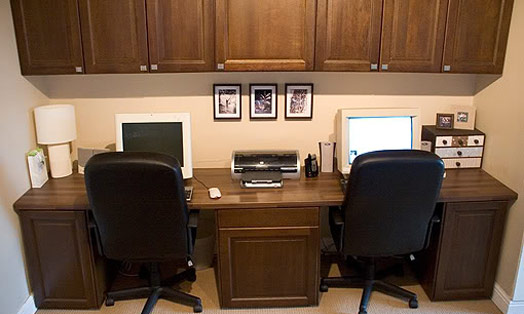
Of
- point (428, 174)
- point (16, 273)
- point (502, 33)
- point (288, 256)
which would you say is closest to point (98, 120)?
point (16, 273)

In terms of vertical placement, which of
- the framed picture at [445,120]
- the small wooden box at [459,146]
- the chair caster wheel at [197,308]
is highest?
the framed picture at [445,120]

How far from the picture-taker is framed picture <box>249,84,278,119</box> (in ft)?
8.89

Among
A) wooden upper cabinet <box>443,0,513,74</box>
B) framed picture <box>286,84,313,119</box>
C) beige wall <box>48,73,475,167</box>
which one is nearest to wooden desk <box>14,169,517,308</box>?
beige wall <box>48,73,475,167</box>

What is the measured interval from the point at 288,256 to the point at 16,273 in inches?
57.8

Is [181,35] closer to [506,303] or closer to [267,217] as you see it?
[267,217]

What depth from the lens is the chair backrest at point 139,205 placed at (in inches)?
75.0

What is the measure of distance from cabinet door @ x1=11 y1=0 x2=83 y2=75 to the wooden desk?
26.9 inches

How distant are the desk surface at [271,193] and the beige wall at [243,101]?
0.29m

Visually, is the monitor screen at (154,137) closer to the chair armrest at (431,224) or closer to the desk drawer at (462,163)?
the chair armrest at (431,224)

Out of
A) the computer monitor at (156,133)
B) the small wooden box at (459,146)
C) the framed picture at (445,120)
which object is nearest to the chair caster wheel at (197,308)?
the computer monitor at (156,133)

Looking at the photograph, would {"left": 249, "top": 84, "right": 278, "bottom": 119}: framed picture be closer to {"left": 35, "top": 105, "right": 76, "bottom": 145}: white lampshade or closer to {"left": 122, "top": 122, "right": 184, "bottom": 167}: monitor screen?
{"left": 122, "top": 122, "right": 184, "bottom": 167}: monitor screen

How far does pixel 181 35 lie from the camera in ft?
7.62

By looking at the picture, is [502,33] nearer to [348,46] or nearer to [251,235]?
[348,46]

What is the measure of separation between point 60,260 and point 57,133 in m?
0.72
